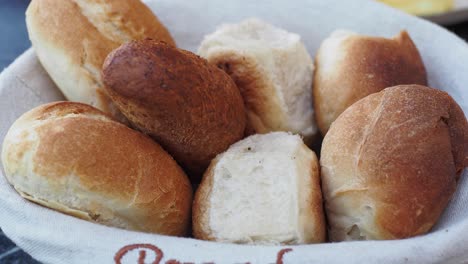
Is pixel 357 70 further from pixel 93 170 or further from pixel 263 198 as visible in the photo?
pixel 93 170

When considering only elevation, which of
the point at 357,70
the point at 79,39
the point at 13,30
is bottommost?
the point at 13,30

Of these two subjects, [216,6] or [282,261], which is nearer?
[282,261]

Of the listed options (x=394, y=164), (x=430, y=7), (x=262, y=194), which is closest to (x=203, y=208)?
(x=262, y=194)

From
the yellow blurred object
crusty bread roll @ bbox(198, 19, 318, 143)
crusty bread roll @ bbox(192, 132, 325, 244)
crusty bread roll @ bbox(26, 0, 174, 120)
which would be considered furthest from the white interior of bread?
the yellow blurred object

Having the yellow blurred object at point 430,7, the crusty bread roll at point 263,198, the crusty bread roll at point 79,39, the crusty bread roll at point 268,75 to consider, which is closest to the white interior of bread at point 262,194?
the crusty bread roll at point 263,198

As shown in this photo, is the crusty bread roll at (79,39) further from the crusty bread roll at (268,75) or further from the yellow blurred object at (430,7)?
the yellow blurred object at (430,7)

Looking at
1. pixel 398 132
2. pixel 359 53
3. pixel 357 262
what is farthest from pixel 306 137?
pixel 357 262

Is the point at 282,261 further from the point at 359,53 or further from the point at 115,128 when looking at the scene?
the point at 359,53
